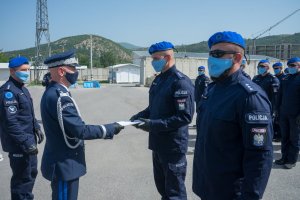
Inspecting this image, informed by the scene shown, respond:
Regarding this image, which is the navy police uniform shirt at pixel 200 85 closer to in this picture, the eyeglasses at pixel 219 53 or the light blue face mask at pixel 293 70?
the light blue face mask at pixel 293 70

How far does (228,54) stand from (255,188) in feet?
3.53

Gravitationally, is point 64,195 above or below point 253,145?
below

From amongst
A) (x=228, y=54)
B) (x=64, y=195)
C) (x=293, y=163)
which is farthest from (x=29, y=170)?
(x=293, y=163)

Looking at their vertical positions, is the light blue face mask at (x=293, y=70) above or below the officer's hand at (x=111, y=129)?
above

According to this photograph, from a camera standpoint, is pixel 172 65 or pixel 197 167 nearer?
pixel 197 167

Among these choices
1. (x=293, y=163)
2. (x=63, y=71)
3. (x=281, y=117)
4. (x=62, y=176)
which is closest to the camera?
(x=62, y=176)

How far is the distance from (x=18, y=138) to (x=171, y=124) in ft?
6.77

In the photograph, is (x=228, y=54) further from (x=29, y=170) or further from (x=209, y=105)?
(x=29, y=170)

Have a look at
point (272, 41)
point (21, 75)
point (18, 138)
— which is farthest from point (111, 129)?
point (272, 41)

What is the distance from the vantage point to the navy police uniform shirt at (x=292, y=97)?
20.0 feet

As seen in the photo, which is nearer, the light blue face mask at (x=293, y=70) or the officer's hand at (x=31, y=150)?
the officer's hand at (x=31, y=150)

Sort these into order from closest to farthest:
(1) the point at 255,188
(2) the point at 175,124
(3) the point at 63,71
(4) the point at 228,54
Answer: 1. (1) the point at 255,188
2. (4) the point at 228,54
3. (3) the point at 63,71
4. (2) the point at 175,124

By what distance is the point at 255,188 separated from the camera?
2.08 meters

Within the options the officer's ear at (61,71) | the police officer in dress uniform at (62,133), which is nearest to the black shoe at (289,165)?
the police officer in dress uniform at (62,133)
